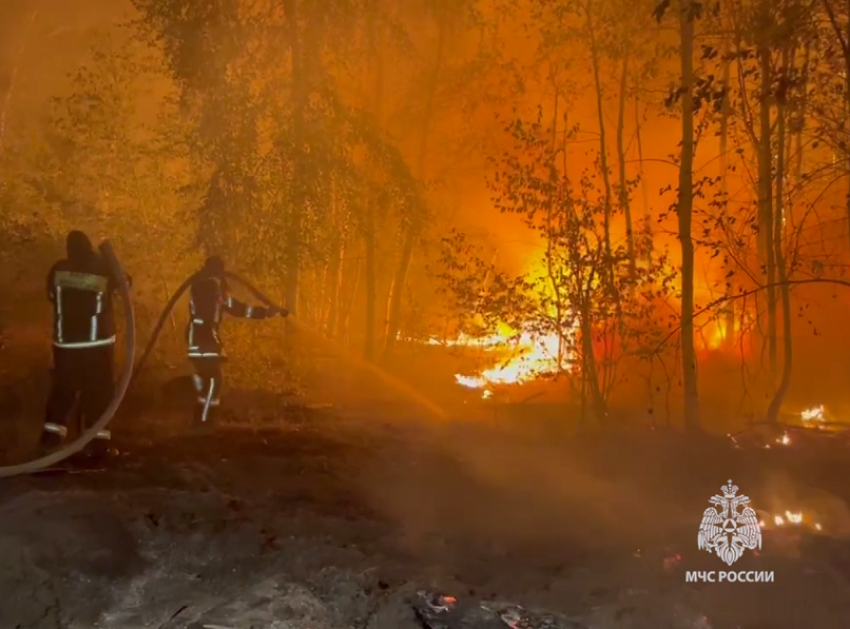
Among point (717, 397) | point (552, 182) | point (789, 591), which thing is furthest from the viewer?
point (717, 397)

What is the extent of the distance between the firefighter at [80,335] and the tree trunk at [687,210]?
7110 millimetres

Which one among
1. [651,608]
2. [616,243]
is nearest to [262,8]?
[616,243]

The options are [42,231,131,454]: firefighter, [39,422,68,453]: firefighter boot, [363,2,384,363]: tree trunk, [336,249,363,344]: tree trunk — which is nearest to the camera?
[39,422,68,453]: firefighter boot

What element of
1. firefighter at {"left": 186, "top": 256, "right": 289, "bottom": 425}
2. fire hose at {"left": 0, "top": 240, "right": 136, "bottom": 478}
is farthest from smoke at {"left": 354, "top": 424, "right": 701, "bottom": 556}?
fire hose at {"left": 0, "top": 240, "right": 136, "bottom": 478}

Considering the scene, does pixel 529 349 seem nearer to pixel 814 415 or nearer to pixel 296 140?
pixel 296 140

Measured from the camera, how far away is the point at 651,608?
471cm

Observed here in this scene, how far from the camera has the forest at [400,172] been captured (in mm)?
10008

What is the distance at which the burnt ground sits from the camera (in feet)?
14.6

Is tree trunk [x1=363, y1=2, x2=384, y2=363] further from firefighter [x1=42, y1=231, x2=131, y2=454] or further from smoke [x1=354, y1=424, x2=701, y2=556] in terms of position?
firefighter [x1=42, y1=231, x2=131, y2=454]

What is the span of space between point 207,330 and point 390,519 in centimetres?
339

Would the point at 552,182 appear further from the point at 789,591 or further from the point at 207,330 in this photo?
the point at 789,591

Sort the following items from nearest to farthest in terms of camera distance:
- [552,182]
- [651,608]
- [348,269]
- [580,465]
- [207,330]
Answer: [651,608], [207,330], [580,465], [552,182], [348,269]

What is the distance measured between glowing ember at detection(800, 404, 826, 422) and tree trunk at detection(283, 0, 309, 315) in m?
9.38

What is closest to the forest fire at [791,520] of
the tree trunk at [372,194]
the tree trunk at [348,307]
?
the tree trunk at [372,194]
